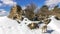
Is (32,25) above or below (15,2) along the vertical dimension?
below

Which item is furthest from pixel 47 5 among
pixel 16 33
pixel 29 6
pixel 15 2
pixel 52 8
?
pixel 16 33

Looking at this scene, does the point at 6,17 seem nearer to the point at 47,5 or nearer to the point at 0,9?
the point at 0,9

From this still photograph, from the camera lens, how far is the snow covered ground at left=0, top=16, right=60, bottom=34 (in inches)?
86.3

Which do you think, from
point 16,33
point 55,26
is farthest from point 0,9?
point 55,26

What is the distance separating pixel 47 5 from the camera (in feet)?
7.38

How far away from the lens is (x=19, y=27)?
7.27 feet

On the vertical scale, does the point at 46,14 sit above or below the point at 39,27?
above

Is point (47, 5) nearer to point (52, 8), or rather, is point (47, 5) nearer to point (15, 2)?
point (52, 8)

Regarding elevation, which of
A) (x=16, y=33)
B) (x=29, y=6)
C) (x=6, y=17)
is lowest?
(x=16, y=33)

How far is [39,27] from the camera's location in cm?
222

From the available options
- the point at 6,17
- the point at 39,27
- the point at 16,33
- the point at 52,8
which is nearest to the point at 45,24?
the point at 39,27

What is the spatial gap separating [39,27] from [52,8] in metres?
0.33

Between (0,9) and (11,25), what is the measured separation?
276 mm

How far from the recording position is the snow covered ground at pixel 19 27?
2191 mm
